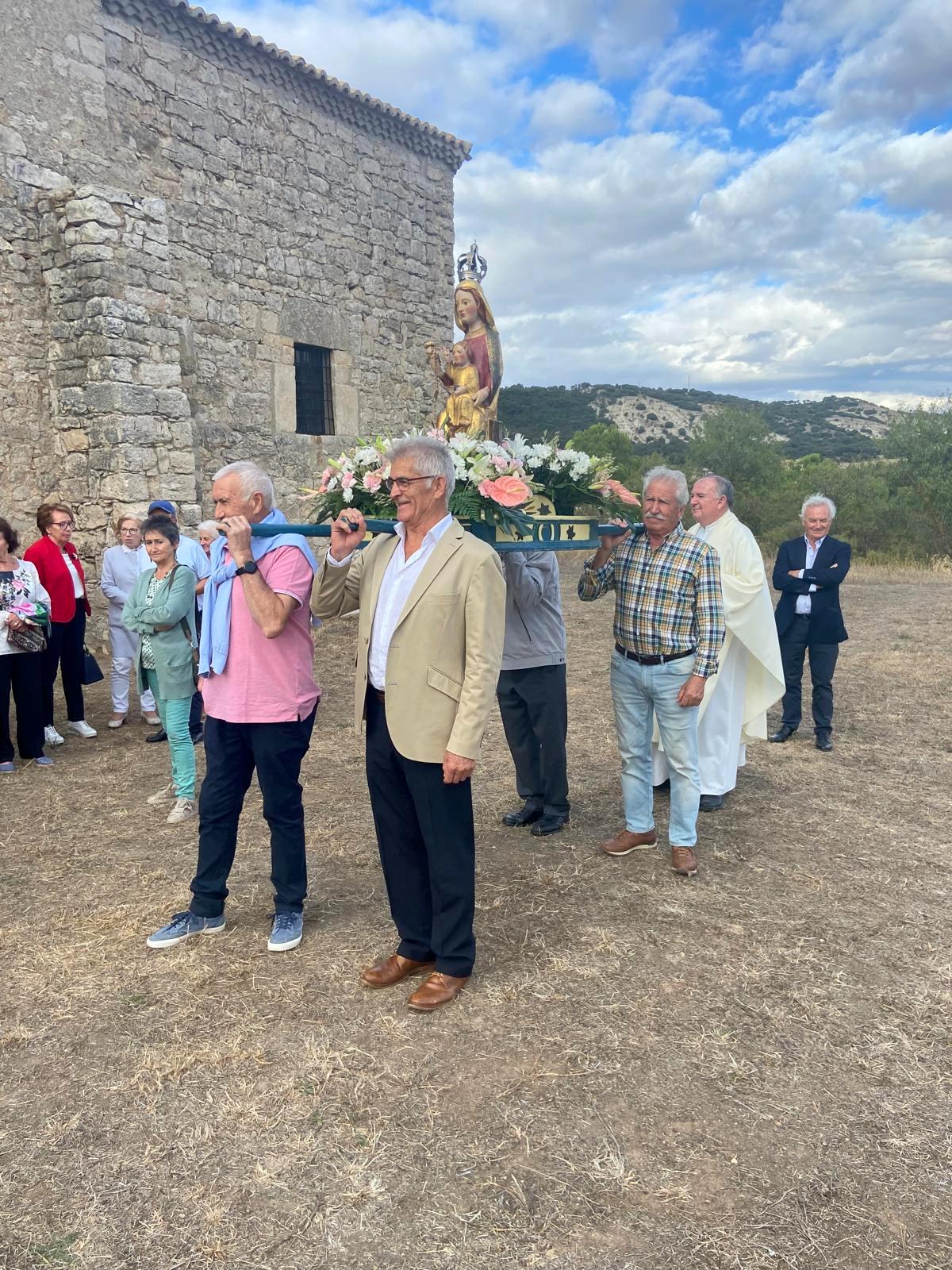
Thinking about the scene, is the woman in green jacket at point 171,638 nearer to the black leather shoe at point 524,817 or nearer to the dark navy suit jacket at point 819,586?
the black leather shoe at point 524,817

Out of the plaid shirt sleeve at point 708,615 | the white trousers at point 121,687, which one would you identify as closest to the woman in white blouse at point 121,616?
the white trousers at point 121,687

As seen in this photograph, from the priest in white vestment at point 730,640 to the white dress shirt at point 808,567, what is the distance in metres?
1.50

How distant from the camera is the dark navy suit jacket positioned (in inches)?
276

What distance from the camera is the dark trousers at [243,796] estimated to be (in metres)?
3.64

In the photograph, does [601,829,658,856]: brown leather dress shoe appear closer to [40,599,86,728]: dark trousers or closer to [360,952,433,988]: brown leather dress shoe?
[360,952,433,988]: brown leather dress shoe

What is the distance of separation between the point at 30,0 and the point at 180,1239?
11307 millimetres

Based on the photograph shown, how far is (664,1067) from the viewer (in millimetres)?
3029

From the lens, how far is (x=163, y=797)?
5719 millimetres

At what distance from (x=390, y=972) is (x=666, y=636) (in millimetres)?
2088

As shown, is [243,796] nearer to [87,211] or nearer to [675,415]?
[87,211]

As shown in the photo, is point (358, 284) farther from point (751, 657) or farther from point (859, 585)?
point (859, 585)

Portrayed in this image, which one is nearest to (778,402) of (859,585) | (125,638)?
(859,585)

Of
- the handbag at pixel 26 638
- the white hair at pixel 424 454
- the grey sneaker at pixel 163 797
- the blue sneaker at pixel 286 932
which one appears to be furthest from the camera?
the handbag at pixel 26 638

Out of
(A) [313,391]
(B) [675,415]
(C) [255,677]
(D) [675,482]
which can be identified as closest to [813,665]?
(D) [675,482]
